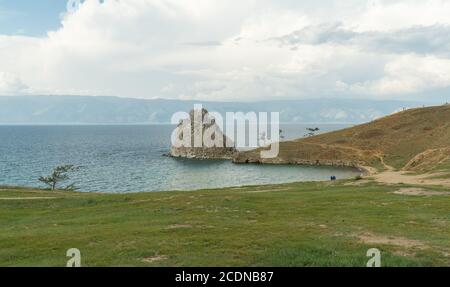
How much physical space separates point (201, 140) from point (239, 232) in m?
159

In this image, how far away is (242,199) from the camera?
40.6 m

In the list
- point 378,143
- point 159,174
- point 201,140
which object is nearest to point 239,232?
point 159,174

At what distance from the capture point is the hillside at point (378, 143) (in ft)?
447

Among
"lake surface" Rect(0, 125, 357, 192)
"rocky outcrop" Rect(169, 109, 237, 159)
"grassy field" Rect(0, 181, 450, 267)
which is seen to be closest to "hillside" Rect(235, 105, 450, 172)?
"lake surface" Rect(0, 125, 357, 192)

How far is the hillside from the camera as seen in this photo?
136250 millimetres

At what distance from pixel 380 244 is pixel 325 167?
392ft

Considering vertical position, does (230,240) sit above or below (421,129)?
below

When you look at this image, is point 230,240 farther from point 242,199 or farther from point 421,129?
point 421,129

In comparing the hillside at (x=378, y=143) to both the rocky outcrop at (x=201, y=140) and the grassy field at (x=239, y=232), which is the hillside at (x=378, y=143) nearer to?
the rocky outcrop at (x=201, y=140)

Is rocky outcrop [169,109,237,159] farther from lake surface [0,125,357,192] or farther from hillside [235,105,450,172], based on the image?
hillside [235,105,450,172]

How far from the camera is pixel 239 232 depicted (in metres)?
24.6
